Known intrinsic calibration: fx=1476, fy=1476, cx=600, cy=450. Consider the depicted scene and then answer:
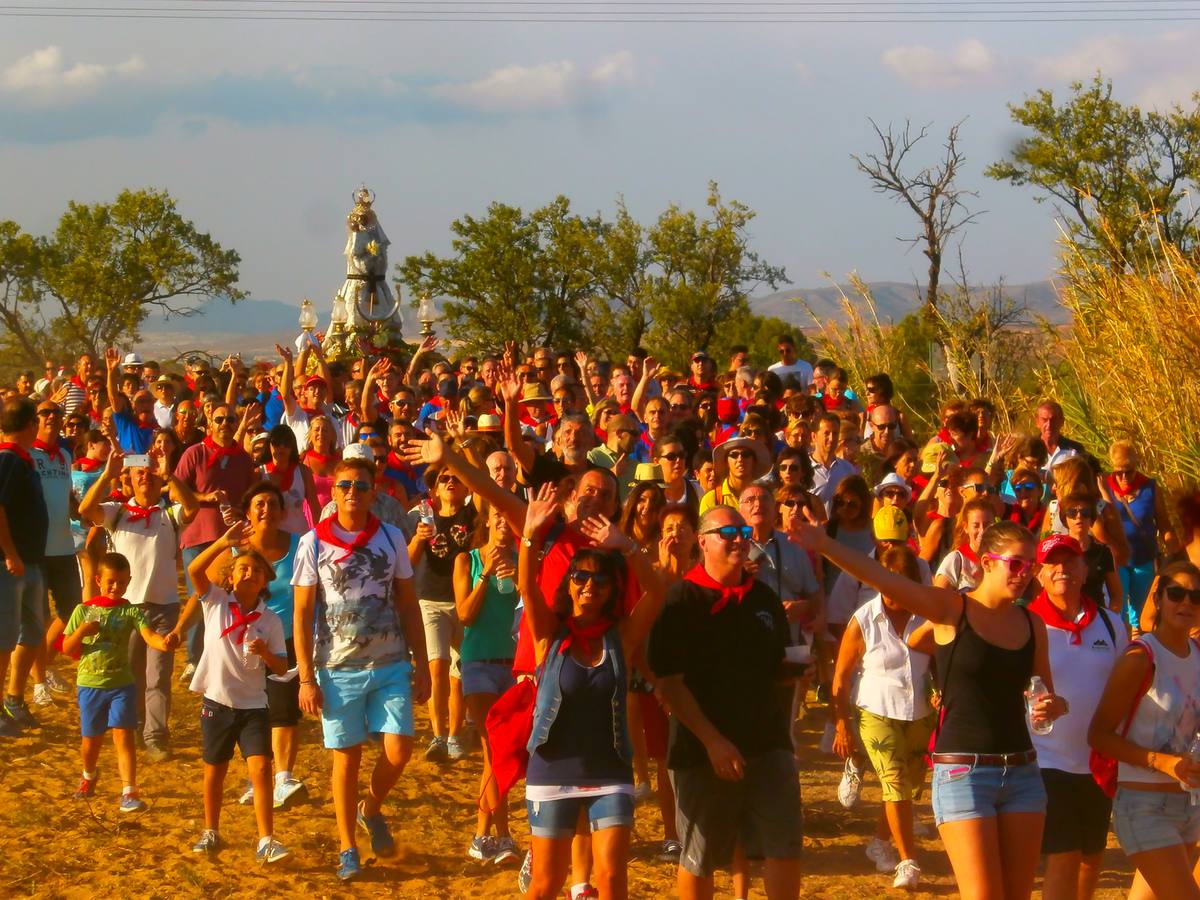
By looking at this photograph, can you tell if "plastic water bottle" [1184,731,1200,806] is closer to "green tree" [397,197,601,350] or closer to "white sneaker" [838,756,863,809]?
"white sneaker" [838,756,863,809]

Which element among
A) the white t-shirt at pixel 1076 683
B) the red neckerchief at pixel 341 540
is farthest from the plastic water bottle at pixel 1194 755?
the red neckerchief at pixel 341 540

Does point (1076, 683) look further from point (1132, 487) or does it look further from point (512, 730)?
point (1132, 487)

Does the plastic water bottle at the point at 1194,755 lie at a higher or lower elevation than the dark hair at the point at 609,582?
lower

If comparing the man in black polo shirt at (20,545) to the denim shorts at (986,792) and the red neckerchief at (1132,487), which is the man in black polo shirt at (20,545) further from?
the red neckerchief at (1132,487)

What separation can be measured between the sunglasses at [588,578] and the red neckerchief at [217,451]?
508 cm

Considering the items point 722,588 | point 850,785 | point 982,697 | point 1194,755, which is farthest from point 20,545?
point 1194,755

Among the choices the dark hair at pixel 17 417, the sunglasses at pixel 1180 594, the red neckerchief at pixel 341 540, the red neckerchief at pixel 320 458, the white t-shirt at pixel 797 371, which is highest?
the white t-shirt at pixel 797 371

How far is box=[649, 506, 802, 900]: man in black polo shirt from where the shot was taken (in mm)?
5465

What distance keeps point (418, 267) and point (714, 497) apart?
3189 centimetres

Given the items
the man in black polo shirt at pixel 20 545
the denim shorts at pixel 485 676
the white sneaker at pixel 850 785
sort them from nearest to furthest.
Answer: the denim shorts at pixel 485 676, the white sneaker at pixel 850 785, the man in black polo shirt at pixel 20 545

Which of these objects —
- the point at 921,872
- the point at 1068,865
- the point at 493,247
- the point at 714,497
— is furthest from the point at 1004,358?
the point at 493,247

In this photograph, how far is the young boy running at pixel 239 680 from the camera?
23.5 feet

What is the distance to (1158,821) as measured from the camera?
539cm

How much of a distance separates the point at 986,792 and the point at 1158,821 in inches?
28.7
